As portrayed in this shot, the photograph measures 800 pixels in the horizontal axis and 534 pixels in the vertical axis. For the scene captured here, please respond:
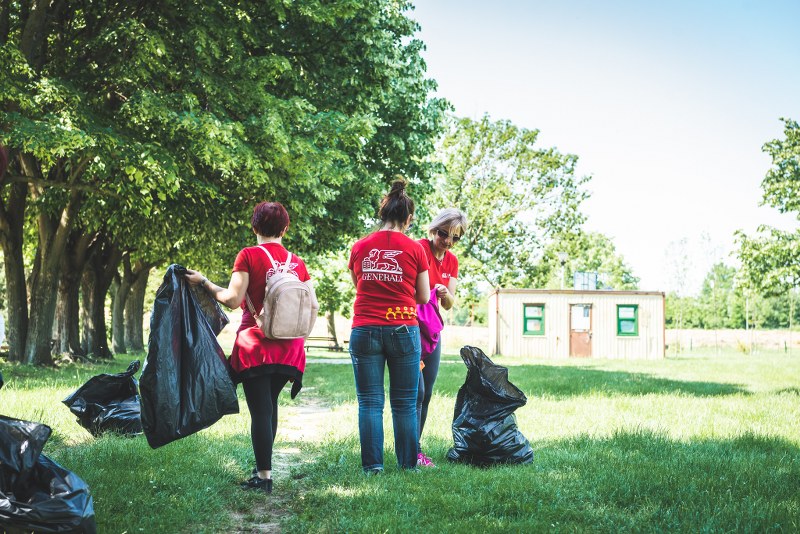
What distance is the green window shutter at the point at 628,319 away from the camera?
96.9ft

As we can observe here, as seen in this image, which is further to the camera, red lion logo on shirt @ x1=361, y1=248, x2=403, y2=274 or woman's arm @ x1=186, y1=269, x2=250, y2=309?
red lion logo on shirt @ x1=361, y1=248, x2=403, y2=274

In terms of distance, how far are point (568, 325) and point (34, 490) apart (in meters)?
28.0

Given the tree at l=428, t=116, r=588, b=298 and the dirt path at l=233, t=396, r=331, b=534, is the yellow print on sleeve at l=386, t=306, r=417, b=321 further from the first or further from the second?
Answer: the tree at l=428, t=116, r=588, b=298

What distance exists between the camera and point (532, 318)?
29688mm

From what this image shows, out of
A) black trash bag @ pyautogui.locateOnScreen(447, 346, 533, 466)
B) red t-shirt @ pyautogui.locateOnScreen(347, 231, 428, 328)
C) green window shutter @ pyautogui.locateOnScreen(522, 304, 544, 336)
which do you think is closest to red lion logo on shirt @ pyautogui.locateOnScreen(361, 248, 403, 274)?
red t-shirt @ pyautogui.locateOnScreen(347, 231, 428, 328)

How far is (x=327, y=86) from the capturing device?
1451 cm

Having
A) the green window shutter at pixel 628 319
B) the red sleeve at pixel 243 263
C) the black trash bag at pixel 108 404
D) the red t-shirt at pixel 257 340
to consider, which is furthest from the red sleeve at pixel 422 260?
the green window shutter at pixel 628 319

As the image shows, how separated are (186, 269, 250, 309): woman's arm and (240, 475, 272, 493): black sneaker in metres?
1.24

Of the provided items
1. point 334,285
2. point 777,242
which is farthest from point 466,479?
point 334,285

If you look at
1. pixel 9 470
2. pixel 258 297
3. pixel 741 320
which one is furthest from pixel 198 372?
pixel 741 320

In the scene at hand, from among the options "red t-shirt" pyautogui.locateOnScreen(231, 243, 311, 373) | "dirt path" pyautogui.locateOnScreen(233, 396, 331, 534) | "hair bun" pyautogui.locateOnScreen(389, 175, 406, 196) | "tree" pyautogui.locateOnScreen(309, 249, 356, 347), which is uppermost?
"tree" pyautogui.locateOnScreen(309, 249, 356, 347)

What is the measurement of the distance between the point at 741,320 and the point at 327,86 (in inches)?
3194

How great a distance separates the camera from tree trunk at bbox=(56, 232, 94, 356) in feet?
59.6

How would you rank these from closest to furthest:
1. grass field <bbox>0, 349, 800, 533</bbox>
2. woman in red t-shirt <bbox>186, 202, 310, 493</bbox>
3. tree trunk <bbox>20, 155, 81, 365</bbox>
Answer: grass field <bbox>0, 349, 800, 533</bbox> → woman in red t-shirt <bbox>186, 202, 310, 493</bbox> → tree trunk <bbox>20, 155, 81, 365</bbox>
